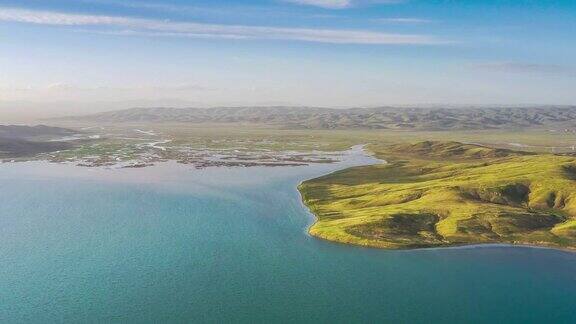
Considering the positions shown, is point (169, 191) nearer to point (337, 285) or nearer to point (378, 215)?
point (378, 215)

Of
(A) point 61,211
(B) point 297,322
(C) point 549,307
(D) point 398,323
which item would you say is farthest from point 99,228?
(C) point 549,307

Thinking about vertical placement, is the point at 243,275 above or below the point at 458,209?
below

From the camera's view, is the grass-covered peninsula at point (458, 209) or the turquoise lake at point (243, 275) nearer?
the turquoise lake at point (243, 275)

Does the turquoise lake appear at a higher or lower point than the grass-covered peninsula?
lower

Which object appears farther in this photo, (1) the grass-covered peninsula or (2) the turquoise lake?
(1) the grass-covered peninsula

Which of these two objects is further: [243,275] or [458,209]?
[458,209]

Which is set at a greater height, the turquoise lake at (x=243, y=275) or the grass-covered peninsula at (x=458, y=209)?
the grass-covered peninsula at (x=458, y=209)
